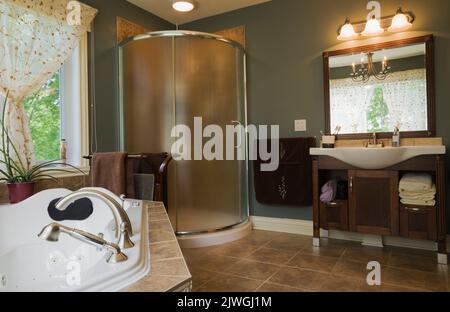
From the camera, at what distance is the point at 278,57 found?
299cm

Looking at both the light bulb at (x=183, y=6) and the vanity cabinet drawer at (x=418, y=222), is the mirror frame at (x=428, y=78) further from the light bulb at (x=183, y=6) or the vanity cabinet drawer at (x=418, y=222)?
the light bulb at (x=183, y=6)

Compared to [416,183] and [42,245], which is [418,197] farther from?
[42,245]

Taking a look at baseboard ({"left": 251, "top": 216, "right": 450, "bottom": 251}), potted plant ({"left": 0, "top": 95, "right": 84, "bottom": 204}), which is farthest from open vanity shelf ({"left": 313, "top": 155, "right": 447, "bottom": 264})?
potted plant ({"left": 0, "top": 95, "right": 84, "bottom": 204})

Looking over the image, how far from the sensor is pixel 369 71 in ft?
8.46

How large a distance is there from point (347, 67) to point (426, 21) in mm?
663

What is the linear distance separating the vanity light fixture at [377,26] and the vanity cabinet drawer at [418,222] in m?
1.49

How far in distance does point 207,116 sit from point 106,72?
101 centimetres

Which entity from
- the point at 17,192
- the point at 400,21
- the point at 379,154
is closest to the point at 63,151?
the point at 17,192

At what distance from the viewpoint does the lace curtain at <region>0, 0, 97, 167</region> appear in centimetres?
189

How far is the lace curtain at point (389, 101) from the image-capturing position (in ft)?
7.82

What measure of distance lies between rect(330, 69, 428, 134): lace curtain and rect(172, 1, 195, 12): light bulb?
1.60 meters

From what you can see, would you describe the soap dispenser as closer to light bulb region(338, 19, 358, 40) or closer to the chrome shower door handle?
light bulb region(338, 19, 358, 40)
